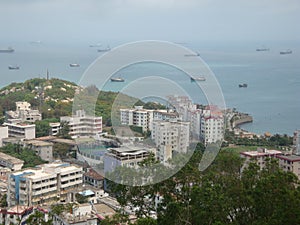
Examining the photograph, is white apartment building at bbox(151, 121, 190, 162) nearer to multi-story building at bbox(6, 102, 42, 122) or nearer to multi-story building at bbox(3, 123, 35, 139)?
multi-story building at bbox(3, 123, 35, 139)

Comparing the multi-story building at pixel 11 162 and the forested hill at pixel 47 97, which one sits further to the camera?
the forested hill at pixel 47 97

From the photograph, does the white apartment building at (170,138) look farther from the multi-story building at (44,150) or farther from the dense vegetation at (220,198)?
the multi-story building at (44,150)

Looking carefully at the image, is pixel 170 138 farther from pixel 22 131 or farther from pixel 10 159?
pixel 22 131

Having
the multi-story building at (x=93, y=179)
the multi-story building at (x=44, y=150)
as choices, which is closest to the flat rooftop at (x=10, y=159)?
the multi-story building at (x=44, y=150)

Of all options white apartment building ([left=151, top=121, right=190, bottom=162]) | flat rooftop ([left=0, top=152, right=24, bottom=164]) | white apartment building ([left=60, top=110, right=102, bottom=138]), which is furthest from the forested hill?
white apartment building ([left=151, top=121, right=190, bottom=162])

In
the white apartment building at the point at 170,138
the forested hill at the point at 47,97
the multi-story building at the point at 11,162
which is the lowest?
the multi-story building at the point at 11,162

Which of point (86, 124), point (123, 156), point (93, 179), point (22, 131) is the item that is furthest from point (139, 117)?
point (22, 131)

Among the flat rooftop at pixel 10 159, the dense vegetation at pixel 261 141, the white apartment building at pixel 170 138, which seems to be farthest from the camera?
the dense vegetation at pixel 261 141
